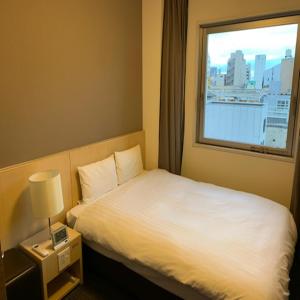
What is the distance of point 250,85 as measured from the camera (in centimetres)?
264

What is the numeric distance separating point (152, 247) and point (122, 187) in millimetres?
983

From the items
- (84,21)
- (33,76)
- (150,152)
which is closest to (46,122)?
(33,76)

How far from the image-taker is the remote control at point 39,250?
1772mm

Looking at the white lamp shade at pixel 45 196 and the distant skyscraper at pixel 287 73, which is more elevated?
the distant skyscraper at pixel 287 73

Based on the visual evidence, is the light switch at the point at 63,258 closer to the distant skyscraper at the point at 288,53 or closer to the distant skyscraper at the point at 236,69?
the distant skyscraper at the point at 236,69

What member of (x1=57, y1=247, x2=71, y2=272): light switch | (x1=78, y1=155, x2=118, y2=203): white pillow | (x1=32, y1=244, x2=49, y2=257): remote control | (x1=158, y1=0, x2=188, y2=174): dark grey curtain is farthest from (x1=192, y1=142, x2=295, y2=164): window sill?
(x1=32, y1=244, x2=49, y2=257): remote control

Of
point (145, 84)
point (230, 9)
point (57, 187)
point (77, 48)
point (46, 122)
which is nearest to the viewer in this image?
point (57, 187)

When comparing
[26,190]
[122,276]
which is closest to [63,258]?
[122,276]

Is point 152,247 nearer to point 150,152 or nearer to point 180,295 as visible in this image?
point 180,295

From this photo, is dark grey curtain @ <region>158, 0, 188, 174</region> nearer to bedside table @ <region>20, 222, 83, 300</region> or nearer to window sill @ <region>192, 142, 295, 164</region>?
window sill @ <region>192, 142, 295, 164</region>

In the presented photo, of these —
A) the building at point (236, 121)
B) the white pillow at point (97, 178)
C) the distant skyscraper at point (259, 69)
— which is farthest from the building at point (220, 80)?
the white pillow at point (97, 178)

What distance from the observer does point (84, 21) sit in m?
2.27

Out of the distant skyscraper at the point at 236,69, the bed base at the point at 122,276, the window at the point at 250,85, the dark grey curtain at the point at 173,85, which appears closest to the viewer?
the bed base at the point at 122,276

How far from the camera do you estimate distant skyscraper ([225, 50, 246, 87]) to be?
266 cm
